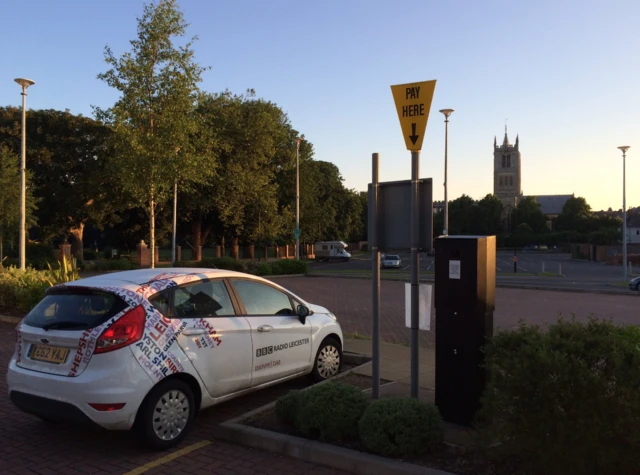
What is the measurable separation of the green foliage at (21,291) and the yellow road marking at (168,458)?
8804mm

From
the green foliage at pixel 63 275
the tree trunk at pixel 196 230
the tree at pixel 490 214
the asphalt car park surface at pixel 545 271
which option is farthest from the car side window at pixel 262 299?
the tree at pixel 490 214

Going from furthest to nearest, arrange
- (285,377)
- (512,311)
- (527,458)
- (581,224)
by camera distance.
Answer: (581,224) → (512,311) → (285,377) → (527,458)

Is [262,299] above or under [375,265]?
under

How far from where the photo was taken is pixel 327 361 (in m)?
6.98

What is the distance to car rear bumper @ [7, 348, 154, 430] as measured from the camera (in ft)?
14.3

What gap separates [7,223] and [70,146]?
38.9ft

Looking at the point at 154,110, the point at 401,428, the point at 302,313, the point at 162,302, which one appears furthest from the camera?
the point at 154,110

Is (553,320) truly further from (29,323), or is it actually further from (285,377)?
(29,323)

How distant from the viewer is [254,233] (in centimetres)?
3825

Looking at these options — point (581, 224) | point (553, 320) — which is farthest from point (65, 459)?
point (581, 224)

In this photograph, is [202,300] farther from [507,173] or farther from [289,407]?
[507,173]

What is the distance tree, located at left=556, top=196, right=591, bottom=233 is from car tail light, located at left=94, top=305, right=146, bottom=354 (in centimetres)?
12240

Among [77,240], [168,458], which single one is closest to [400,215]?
[168,458]

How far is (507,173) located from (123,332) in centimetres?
15995
